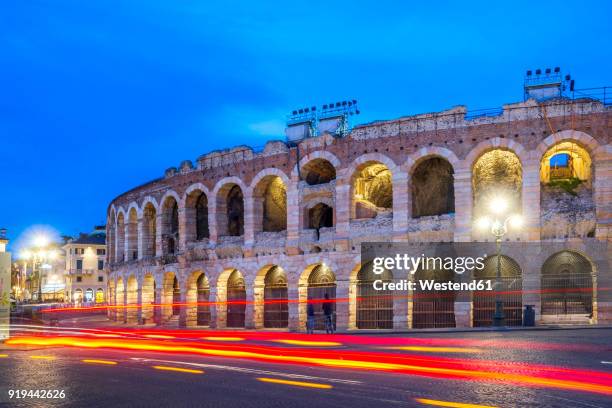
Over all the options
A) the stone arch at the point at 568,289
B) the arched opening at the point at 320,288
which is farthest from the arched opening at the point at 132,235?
the stone arch at the point at 568,289

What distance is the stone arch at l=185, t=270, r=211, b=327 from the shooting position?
38.5m

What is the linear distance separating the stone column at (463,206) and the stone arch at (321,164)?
6125 mm

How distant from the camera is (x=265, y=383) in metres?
12.2

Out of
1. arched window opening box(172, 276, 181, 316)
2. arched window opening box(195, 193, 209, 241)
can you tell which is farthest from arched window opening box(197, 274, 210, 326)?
arched window opening box(195, 193, 209, 241)

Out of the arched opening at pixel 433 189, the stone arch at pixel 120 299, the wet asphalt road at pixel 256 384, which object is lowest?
the stone arch at pixel 120 299

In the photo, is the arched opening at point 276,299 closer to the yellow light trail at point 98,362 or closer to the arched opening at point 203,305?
the arched opening at point 203,305

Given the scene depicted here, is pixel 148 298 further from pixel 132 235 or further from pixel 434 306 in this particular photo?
pixel 434 306

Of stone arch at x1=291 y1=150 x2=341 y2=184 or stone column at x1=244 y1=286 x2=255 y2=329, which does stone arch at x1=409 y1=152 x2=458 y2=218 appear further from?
stone column at x1=244 y1=286 x2=255 y2=329

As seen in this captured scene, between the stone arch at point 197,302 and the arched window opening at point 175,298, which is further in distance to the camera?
the arched window opening at point 175,298

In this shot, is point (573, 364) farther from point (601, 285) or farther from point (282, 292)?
point (282, 292)

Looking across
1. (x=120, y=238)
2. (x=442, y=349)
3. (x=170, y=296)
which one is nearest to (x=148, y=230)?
(x=120, y=238)

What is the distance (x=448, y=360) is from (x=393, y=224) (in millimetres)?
14778

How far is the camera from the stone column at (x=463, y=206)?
28062 millimetres

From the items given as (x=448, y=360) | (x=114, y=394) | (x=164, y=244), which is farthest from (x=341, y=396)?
(x=164, y=244)
